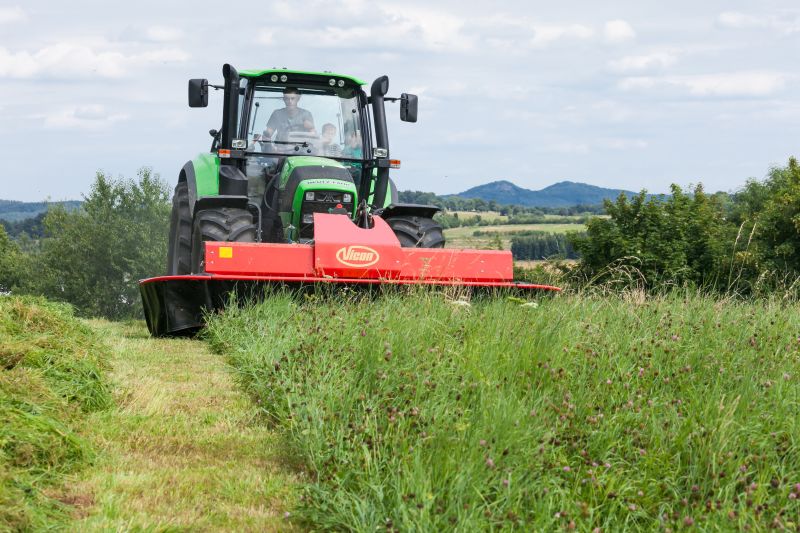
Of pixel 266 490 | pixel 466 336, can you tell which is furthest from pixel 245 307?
pixel 266 490

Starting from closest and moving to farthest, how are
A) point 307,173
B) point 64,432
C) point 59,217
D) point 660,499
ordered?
point 660,499 → point 64,432 → point 307,173 → point 59,217

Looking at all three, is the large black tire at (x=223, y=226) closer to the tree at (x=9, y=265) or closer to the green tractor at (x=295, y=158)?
the green tractor at (x=295, y=158)

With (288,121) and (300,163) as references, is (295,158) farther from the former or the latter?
(288,121)

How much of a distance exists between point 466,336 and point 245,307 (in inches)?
133

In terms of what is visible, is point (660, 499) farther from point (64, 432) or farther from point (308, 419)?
point (64, 432)

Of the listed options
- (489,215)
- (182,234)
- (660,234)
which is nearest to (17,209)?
(489,215)

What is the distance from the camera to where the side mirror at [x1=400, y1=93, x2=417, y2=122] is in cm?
1089

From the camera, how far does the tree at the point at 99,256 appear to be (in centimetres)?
6116

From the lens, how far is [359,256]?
9.36m

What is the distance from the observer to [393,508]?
3.84m

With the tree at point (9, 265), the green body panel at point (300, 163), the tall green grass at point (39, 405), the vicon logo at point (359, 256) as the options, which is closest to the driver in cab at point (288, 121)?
the green body panel at point (300, 163)

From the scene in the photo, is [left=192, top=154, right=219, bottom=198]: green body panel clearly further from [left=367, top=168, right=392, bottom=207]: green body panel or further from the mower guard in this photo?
[left=367, top=168, right=392, bottom=207]: green body panel

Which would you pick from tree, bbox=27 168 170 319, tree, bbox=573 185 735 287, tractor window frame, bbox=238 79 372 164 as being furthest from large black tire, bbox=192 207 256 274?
tree, bbox=27 168 170 319

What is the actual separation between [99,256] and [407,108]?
54932mm
